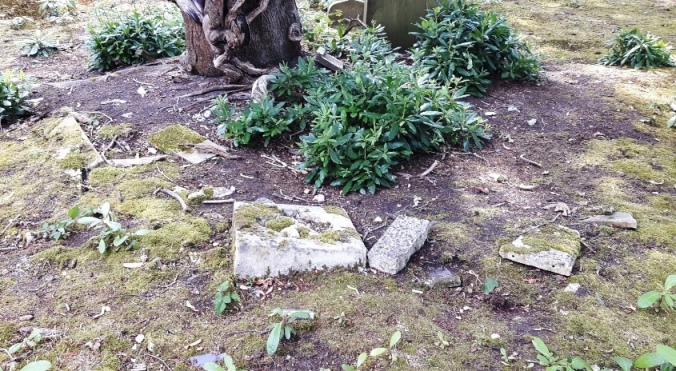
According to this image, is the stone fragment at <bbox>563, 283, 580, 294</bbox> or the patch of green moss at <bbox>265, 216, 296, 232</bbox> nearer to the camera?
the stone fragment at <bbox>563, 283, 580, 294</bbox>

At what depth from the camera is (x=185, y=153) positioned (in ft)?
12.3

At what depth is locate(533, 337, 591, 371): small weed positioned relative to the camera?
1.97 meters

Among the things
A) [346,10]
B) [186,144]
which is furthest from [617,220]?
[346,10]

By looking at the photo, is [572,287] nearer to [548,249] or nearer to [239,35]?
[548,249]

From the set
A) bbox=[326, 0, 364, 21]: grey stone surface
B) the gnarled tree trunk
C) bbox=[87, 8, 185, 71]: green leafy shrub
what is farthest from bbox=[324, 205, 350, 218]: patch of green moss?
bbox=[326, 0, 364, 21]: grey stone surface

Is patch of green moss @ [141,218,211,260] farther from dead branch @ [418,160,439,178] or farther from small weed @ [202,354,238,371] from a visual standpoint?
dead branch @ [418,160,439,178]

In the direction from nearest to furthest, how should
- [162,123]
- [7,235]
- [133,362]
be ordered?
[133,362]
[7,235]
[162,123]

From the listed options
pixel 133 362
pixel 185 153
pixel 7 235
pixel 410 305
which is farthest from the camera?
pixel 185 153

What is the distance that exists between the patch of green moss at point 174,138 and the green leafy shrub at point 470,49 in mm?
2388

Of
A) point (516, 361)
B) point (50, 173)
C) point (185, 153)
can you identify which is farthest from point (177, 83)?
point (516, 361)

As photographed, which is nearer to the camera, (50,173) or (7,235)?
(7,235)

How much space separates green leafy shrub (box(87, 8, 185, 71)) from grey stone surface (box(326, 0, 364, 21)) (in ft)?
6.65

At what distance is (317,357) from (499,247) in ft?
4.21

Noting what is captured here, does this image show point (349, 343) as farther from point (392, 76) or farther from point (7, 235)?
point (392, 76)
